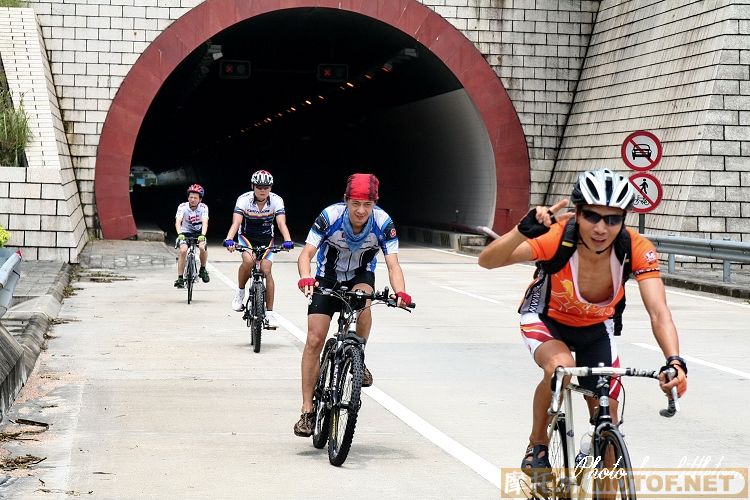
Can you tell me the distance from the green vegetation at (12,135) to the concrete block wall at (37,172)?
0.71ft

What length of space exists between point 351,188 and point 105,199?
23641 mm

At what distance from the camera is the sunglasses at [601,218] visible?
5598 mm

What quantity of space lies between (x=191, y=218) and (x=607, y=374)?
1439 cm

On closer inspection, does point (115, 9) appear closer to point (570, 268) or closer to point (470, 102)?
point (470, 102)

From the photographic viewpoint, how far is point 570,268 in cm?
586

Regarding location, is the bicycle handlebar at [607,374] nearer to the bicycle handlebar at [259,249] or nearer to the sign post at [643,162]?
the bicycle handlebar at [259,249]

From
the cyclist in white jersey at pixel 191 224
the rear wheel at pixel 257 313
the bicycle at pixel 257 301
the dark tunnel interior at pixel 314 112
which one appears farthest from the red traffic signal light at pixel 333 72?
the rear wheel at pixel 257 313

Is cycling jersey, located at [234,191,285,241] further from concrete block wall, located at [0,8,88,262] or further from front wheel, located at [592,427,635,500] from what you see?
concrete block wall, located at [0,8,88,262]

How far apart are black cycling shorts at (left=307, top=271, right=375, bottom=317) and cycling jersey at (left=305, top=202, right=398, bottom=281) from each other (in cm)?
3

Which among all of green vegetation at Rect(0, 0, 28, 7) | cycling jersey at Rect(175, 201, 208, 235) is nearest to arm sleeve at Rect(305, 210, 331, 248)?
cycling jersey at Rect(175, 201, 208, 235)

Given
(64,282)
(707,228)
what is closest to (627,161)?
(707,228)

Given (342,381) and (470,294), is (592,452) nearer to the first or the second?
(342,381)

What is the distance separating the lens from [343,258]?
8664mm

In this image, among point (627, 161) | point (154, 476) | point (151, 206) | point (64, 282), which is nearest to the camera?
point (154, 476)
